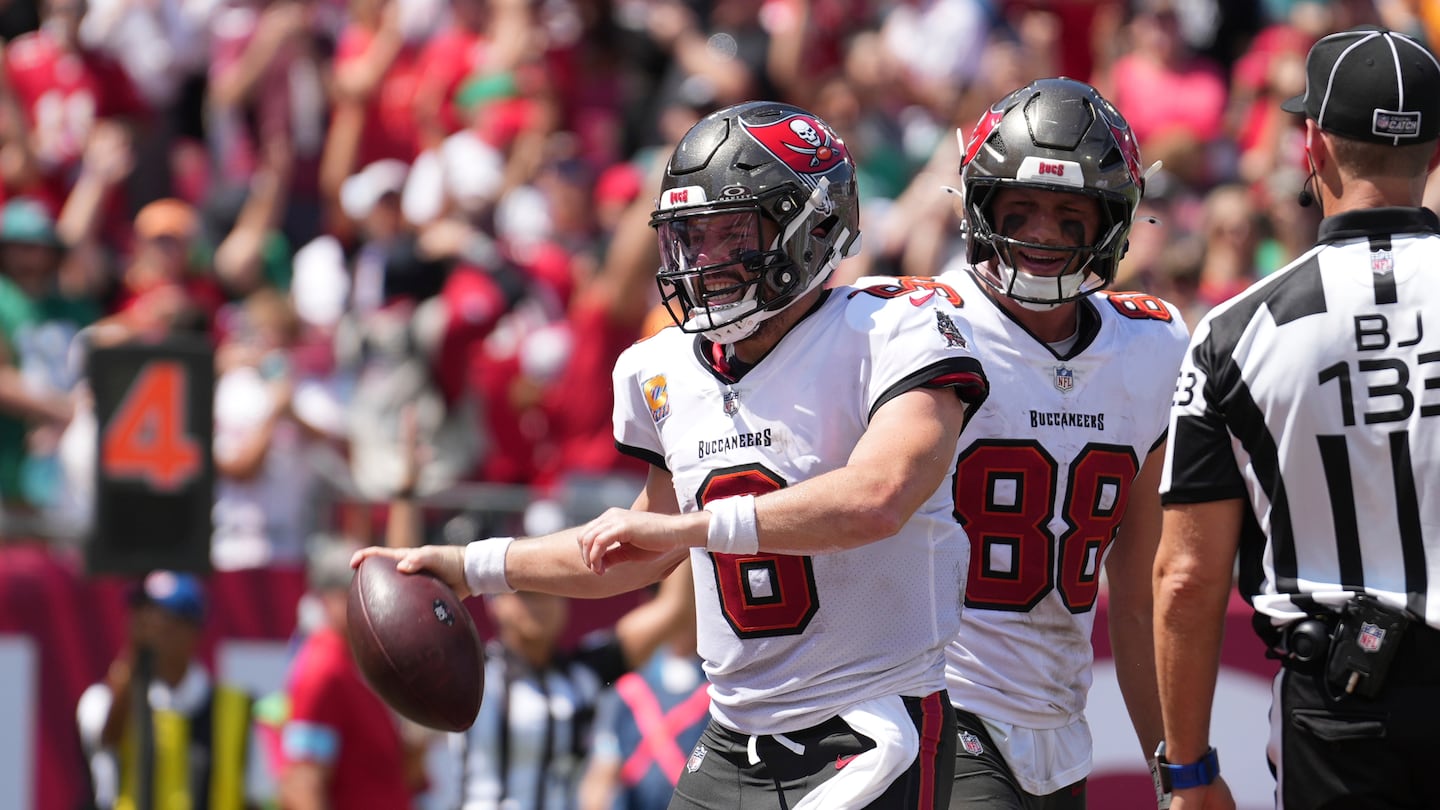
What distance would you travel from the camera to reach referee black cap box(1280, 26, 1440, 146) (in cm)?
408

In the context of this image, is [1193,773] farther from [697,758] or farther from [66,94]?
[66,94]

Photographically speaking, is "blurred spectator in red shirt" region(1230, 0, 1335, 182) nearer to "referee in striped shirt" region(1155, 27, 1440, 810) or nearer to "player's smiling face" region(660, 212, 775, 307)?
"referee in striped shirt" region(1155, 27, 1440, 810)

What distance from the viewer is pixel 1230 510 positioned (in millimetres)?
4180

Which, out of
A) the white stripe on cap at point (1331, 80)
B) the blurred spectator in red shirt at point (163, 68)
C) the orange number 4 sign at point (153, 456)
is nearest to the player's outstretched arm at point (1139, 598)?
the white stripe on cap at point (1331, 80)

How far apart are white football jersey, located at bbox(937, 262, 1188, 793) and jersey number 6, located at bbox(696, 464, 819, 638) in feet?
1.96

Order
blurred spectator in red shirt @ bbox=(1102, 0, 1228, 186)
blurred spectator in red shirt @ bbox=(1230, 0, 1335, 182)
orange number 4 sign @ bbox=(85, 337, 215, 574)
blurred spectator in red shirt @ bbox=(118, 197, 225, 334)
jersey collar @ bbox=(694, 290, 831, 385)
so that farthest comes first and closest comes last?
blurred spectator in red shirt @ bbox=(1102, 0, 1228, 186) → blurred spectator in red shirt @ bbox=(1230, 0, 1335, 182) → blurred spectator in red shirt @ bbox=(118, 197, 225, 334) → orange number 4 sign @ bbox=(85, 337, 215, 574) → jersey collar @ bbox=(694, 290, 831, 385)

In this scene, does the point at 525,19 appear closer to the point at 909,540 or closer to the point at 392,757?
the point at 392,757

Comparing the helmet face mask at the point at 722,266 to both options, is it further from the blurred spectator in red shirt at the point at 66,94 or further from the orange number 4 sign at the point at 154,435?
the blurred spectator in red shirt at the point at 66,94

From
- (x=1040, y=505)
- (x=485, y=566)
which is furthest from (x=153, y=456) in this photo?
(x=1040, y=505)

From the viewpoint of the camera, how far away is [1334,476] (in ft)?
13.3

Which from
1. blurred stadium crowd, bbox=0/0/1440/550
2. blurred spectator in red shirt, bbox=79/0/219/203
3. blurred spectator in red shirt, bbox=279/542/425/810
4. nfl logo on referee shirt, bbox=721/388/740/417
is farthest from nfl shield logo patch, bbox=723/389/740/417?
blurred spectator in red shirt, bbox=79/0/219/203

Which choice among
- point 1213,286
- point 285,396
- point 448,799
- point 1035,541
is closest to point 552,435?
point 285,396

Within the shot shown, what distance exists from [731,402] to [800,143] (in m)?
0.60

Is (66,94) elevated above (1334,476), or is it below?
above
